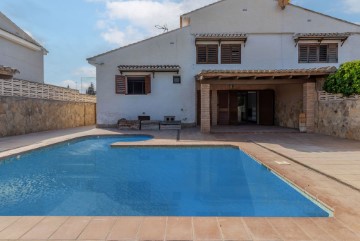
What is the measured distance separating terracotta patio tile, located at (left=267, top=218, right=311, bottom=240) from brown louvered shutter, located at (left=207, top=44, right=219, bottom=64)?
14.3 metres

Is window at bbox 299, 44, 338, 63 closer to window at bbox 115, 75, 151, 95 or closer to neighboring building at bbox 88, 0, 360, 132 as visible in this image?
neighboring building at bbox 88, 0, 360, 132

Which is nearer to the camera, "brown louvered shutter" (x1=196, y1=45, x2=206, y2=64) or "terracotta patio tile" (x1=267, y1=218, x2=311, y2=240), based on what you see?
"terracotta patio tile" (x1=267, y1=218, x2=311, y2=240)

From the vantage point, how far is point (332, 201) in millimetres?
4117

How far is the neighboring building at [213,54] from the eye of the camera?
16.6 meters

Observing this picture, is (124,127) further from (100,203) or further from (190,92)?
(100,203)

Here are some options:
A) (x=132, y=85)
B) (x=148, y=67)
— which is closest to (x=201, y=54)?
(x=148, y=67)

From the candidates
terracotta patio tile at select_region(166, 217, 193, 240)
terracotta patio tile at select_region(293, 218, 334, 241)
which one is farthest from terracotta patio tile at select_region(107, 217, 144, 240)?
terracotta patio tile at select_region(293, 218, 334, 241)

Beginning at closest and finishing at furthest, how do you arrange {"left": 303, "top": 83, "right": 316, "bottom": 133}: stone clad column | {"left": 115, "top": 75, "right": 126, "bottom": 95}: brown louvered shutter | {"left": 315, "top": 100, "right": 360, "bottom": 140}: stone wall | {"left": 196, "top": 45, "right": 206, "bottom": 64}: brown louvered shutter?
{"left": 315, "top": 100, "right": 360, "bottom": 140}: stone wall
{"left": 303, "top": 83, "right": 316, "bottom": 133}: stone clad column
{"left": 115, "top": 75, "right": 126, "bottom": 95}: brown louvered shutter
{"left": 196, "top": 45, "right": 206, "bottom": 64}: brown louvered shutter

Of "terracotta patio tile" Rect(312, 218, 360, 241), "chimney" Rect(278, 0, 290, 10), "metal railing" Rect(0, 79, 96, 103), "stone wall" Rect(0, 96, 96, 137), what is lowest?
"terracotta patio tile" Rect(312, 218, 360, 241)

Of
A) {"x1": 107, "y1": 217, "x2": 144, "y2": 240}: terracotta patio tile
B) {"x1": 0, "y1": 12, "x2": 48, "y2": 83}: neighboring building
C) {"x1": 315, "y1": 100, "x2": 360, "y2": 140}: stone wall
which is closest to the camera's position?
{"x1": 107, "y1": 217, "x2": 144, "y2": 240}: terracotta patio tile

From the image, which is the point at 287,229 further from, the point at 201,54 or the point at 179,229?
the point at 201,54

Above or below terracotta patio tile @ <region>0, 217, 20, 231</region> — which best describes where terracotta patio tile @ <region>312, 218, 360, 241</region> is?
below

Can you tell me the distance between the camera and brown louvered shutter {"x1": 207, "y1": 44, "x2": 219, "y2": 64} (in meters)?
16.9

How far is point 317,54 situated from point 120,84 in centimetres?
1333
